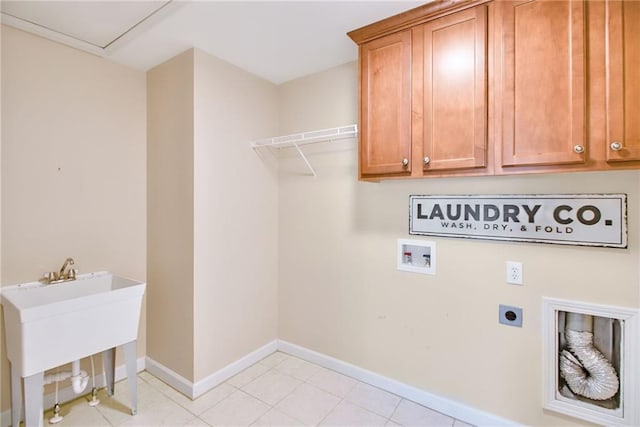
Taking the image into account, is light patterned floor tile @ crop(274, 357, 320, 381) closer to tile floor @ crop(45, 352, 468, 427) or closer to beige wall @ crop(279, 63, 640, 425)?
tile floor @ crop(45, 352, 468, 427)

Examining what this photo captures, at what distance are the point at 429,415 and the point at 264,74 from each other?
9.16ft

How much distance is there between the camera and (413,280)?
2.08 metres

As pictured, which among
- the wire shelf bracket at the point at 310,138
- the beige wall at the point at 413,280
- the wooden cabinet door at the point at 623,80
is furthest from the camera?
the wire shelf bracket at the point at 310,138

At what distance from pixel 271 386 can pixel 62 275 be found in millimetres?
1621

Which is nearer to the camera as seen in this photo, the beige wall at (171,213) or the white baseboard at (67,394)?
the white baseboard at (67,394)

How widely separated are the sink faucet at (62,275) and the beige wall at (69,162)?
5cm

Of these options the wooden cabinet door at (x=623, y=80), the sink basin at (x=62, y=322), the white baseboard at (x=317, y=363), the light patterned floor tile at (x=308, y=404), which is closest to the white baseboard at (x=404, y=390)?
the white baseboard at (x=317, y=363)

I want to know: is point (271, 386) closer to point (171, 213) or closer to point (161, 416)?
point (161, 416)

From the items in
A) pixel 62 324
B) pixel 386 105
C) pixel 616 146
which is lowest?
pixel 62 324

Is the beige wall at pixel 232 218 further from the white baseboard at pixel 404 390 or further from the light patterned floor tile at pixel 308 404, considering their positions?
the light patterned floor tile at pixel 308 404

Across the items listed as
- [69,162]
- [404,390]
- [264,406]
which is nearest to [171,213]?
[69,162]

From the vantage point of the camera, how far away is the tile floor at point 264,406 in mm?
1877

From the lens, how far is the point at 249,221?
2527 mm

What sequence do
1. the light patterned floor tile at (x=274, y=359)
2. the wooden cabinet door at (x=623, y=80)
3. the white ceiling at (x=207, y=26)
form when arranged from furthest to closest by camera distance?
the light patterned floor tile at (x=274, y=359) < the white ceiling at (x=207, y=26) < the wooden cabinet door at (x=623, y=80)
